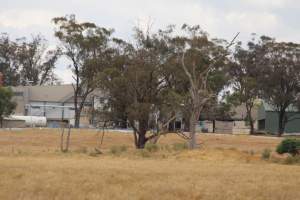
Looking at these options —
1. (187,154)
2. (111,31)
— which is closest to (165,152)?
(187,154)

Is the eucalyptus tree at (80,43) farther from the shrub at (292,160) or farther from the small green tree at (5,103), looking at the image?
the shrub at (292,160)

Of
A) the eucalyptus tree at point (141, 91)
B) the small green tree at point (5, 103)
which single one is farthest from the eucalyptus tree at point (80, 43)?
the eucalyptus tree at point (141, 91)

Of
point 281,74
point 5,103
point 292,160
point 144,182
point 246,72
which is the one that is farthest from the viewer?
point 246,72

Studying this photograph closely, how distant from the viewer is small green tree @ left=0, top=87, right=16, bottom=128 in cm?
8112

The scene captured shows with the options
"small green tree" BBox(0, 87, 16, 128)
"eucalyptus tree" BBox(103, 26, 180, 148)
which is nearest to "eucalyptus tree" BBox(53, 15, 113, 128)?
"small green tree" BBox(0, 87, 16, 128)

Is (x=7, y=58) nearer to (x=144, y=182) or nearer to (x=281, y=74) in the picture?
(x=281, y=74)

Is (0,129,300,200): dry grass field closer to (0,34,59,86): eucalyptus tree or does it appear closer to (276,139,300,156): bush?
(276,139,300,156): bush

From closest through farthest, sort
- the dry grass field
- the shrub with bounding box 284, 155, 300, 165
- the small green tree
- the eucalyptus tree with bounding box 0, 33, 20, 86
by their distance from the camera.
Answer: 1. the dry grass field
2. the shrub with bounding box 284, 155, 300, 165
3. the small green tree
4. the eucalyptus tree with bounding box 0, 33, 20, 86

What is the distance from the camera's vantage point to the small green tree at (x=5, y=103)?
81.1 m

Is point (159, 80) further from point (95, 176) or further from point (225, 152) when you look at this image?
point (95, 176)

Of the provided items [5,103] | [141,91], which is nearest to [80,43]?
[5,103]

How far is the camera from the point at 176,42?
48.1 m

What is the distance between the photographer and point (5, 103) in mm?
81562

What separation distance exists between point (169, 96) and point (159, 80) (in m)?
1.79
